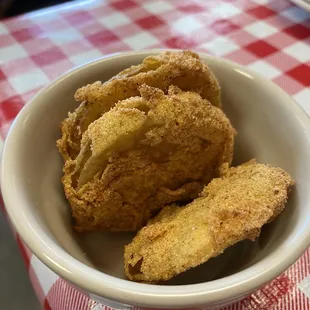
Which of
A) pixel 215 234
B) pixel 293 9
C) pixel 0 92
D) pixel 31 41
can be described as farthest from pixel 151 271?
pixel 293 9

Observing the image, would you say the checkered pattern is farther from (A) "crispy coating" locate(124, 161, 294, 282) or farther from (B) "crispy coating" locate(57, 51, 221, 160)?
(A) "crispy coating" locate(124, 161, 294, 282)

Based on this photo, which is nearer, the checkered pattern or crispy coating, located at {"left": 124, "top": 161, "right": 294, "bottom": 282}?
crispy coating, located at {"left": 124, "top": 161, "right": 294, "bottom": 282}

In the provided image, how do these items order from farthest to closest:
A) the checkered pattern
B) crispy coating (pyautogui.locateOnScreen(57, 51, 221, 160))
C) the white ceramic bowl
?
the checkered pattern, crispy coating (pyautogui.locateOnScreen(57, 51, 221, 160)), the white ceramic bowl

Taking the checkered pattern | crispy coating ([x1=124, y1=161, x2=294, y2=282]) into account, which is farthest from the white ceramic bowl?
the checkered pattern

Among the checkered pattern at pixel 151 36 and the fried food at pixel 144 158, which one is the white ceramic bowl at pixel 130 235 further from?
the checkered pattern at pixel 151 36

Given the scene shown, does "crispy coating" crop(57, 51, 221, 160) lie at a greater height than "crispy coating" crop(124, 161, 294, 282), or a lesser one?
greater

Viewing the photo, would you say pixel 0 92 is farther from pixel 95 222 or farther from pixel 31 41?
pixel 95 222

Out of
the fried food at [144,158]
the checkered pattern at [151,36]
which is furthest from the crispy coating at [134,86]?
the checkered pattern at [151,36]

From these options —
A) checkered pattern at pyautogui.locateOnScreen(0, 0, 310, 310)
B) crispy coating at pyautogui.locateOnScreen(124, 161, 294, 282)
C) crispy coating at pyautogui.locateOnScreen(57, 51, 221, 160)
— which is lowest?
checkered pattern at pyautogui.locateOnScreen(0, 0, 310, 310)
